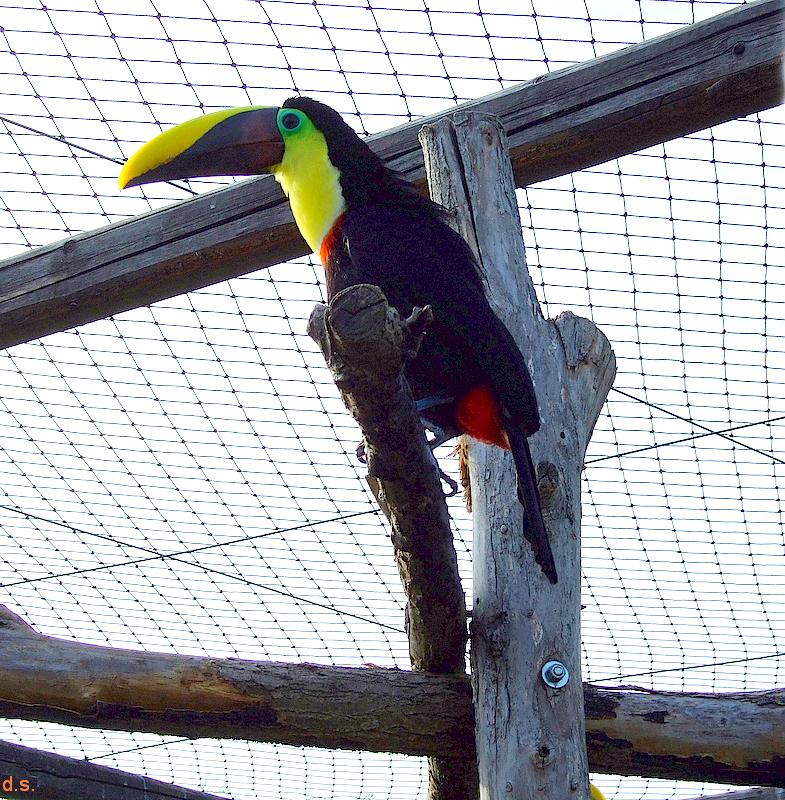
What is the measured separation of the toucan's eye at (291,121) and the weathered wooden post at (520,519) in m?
0.21

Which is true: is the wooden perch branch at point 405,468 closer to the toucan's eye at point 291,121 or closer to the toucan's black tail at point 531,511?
the toucan's black tail at point 531,511

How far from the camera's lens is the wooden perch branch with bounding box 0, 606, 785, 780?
1239mm

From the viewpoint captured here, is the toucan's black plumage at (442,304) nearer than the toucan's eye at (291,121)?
Yes

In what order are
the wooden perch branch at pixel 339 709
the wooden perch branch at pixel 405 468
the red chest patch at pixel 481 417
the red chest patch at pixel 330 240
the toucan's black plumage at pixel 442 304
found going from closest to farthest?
the wooden perch branch at pixel 405 468 < the wooden perch branch at pixel 339 709 < the toucan's black plumage at pixel 442 304 < the red chest patch at pixel 481 417 < the red chest patch at pixel 330 240

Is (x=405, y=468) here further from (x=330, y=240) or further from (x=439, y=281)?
(x=330, y=240)

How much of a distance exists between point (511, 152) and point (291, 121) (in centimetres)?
36

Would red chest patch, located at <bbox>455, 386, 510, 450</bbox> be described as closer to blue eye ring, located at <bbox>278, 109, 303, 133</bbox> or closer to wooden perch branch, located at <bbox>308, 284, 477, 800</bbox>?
wooden perch branch, located at <bbox>308, 284, 477, 800</bbox>

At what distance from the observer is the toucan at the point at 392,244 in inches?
54.7

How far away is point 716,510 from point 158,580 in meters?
1.45

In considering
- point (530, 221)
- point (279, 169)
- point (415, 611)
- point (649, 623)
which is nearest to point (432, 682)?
point (415, 611)

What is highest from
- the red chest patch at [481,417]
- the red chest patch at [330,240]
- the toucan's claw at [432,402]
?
the red chest patch at [330,240]

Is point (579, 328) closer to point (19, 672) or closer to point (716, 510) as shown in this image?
point (19, 672)

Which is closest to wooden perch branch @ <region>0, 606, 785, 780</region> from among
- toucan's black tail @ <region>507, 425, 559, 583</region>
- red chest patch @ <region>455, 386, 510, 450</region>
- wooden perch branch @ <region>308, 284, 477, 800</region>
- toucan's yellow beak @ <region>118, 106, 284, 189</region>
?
wooden perch branch @ <region>308, 284, 477, 800</region>

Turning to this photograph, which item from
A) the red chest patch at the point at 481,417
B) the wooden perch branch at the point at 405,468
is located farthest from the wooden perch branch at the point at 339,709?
the red chest patch at the point at 481,417
